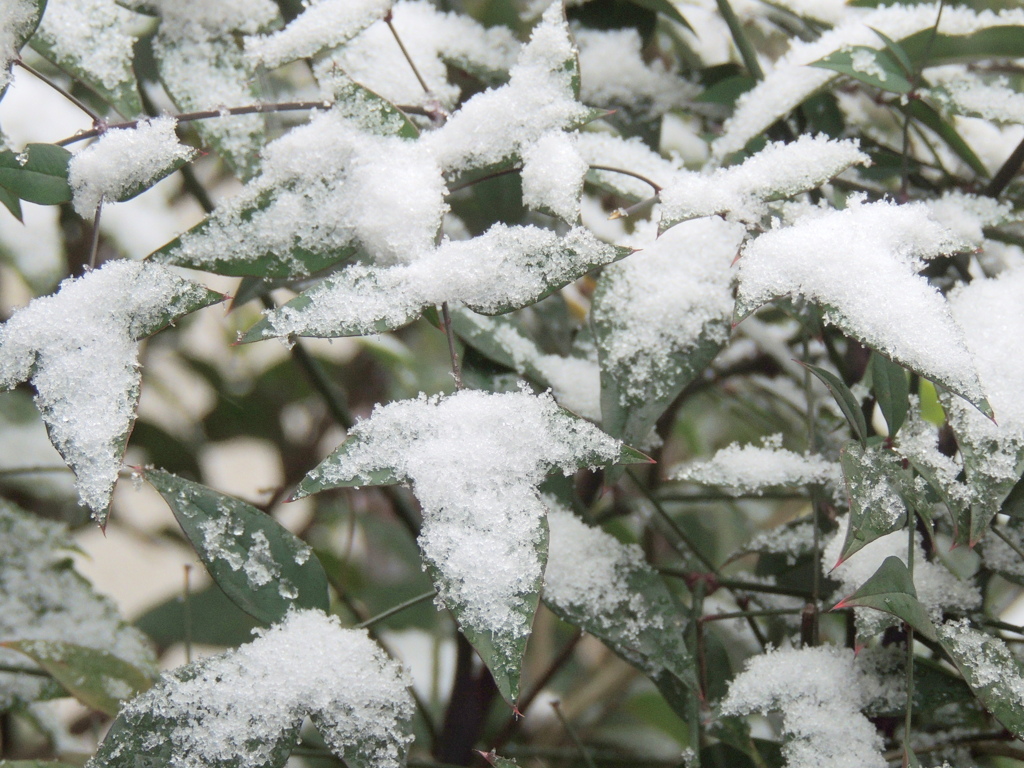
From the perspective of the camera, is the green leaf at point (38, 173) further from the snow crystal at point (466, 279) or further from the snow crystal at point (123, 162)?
the snow crystal at point (466, 279)

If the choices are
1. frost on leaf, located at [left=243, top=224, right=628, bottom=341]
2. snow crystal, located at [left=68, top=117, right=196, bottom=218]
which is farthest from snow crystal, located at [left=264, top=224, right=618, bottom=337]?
snow crystal, located at [left=68, top=117, right=196, bottom=218]

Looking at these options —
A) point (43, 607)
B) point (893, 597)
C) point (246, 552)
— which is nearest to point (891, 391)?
point (893, 597)

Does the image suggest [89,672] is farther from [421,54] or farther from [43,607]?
[421,54]

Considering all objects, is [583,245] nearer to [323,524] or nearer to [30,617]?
[30,617]

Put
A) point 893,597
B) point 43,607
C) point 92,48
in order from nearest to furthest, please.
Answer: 1. point 893,597
2. point 92,48
3. point 43,607

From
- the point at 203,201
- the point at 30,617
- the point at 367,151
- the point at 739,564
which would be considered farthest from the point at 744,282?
the point at 739,564

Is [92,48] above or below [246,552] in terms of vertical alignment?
above

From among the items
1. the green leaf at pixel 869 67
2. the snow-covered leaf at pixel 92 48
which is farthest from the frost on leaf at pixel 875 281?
the snow-covered leaf at pixel 92 48

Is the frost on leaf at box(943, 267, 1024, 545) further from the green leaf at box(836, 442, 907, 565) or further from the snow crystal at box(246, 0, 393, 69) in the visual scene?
the snow crystal at box(246, 0, 393, 69)
